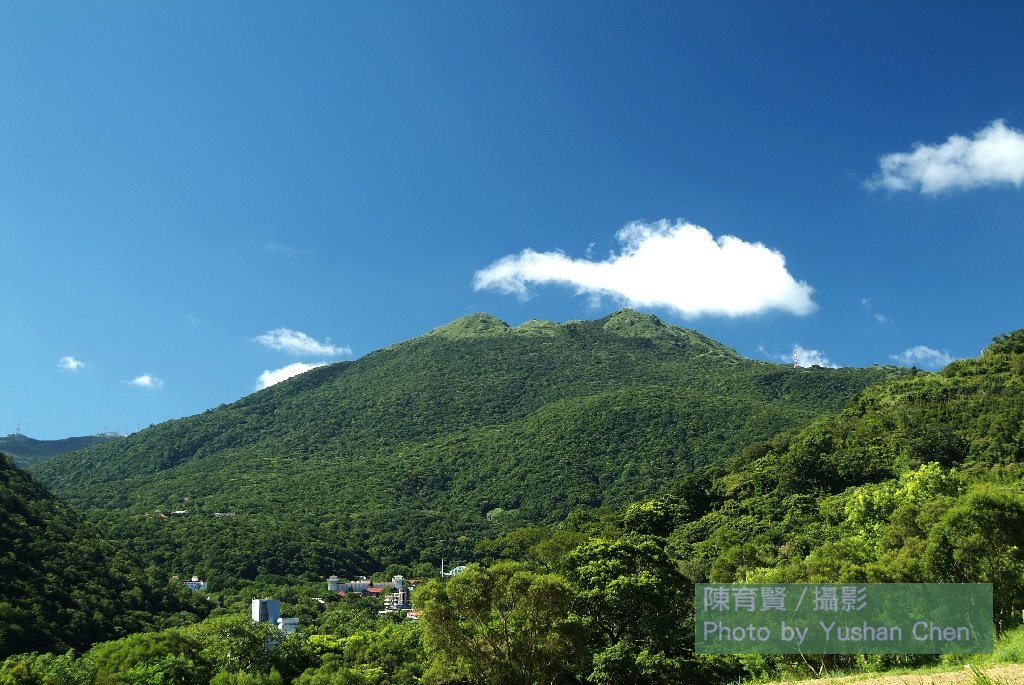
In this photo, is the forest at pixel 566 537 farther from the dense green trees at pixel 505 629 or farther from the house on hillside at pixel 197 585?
the house on hillside at pixel 197 585

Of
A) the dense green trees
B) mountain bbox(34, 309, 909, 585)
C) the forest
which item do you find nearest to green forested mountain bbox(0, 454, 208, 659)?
the forest

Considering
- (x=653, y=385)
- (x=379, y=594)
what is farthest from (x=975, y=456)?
(x=653, y=385)

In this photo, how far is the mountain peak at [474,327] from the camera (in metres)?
180

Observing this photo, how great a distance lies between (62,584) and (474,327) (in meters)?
152

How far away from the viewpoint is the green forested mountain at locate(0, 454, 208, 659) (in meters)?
32.6

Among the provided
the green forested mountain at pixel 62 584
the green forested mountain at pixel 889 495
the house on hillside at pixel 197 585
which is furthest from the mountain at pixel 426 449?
the green forested mountain at pixel 889 495

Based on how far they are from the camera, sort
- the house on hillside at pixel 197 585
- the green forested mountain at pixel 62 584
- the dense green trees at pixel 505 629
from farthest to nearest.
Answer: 1. the house on hillside at pixel 197 585
2. the green forested mountain at pixel 62 584
3. the dense green trees at pixel 505 629

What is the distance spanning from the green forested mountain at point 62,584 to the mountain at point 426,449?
25.2 metres

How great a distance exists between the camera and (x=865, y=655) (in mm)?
17781

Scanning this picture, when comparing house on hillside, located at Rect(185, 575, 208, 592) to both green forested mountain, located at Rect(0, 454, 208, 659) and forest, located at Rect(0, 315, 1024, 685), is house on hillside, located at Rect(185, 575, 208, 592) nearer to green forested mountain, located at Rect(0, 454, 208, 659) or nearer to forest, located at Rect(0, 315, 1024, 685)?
forest, located at Rect(0, 315, 1024, 685)

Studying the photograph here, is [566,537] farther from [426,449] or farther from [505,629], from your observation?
[426,449]

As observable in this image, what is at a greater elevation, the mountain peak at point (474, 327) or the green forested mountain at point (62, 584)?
the mountain peak at point (474, 327)

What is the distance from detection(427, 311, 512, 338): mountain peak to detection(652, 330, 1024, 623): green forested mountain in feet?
389

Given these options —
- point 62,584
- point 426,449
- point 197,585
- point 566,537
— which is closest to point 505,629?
point 566,537
